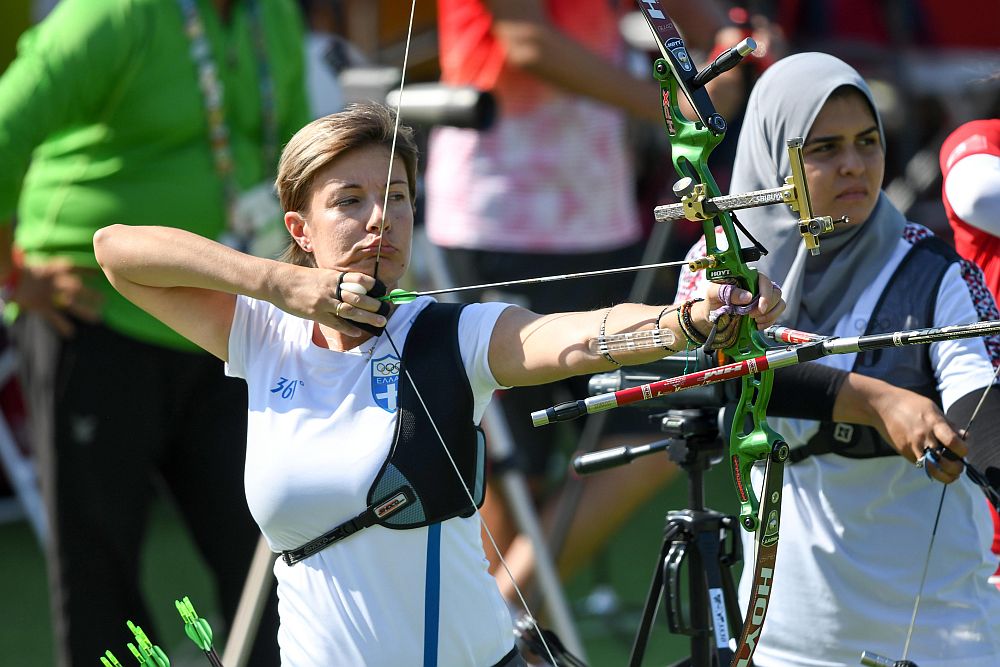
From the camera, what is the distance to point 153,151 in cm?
327

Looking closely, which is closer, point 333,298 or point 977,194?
point 333,298

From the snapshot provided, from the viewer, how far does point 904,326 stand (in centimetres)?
228

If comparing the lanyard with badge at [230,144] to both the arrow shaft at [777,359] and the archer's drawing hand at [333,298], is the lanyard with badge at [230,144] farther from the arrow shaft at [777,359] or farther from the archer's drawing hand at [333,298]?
the arrow shaft at [777,359]

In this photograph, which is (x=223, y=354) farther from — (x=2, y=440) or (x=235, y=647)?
(x=2, y=440)

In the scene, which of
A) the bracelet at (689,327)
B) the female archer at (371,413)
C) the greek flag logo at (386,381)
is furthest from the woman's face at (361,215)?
the bracelet at (689,327)

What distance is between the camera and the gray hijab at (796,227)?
237 centimetres

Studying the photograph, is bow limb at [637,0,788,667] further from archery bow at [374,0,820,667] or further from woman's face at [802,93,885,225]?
woman's face at [802,93,885,225]

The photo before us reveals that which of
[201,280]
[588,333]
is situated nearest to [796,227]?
[588,333]

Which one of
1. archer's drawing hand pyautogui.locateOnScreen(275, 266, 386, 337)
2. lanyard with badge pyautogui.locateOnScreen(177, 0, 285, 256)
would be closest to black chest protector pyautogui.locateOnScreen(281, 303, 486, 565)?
archer's drawing hand pyautogui.locateOnScreen(275, 266, 386, 337)

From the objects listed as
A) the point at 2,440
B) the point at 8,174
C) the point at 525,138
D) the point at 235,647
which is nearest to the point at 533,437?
the point at 525,138

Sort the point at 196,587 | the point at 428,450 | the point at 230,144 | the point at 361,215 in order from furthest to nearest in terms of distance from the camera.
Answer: the point at 196,587 → the point at 230,144 → the point at 361,215 → the point at 428,450

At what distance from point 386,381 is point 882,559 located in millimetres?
849

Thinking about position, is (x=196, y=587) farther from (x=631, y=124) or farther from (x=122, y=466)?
(x=631, y=124)

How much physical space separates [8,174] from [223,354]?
3.46 feet
